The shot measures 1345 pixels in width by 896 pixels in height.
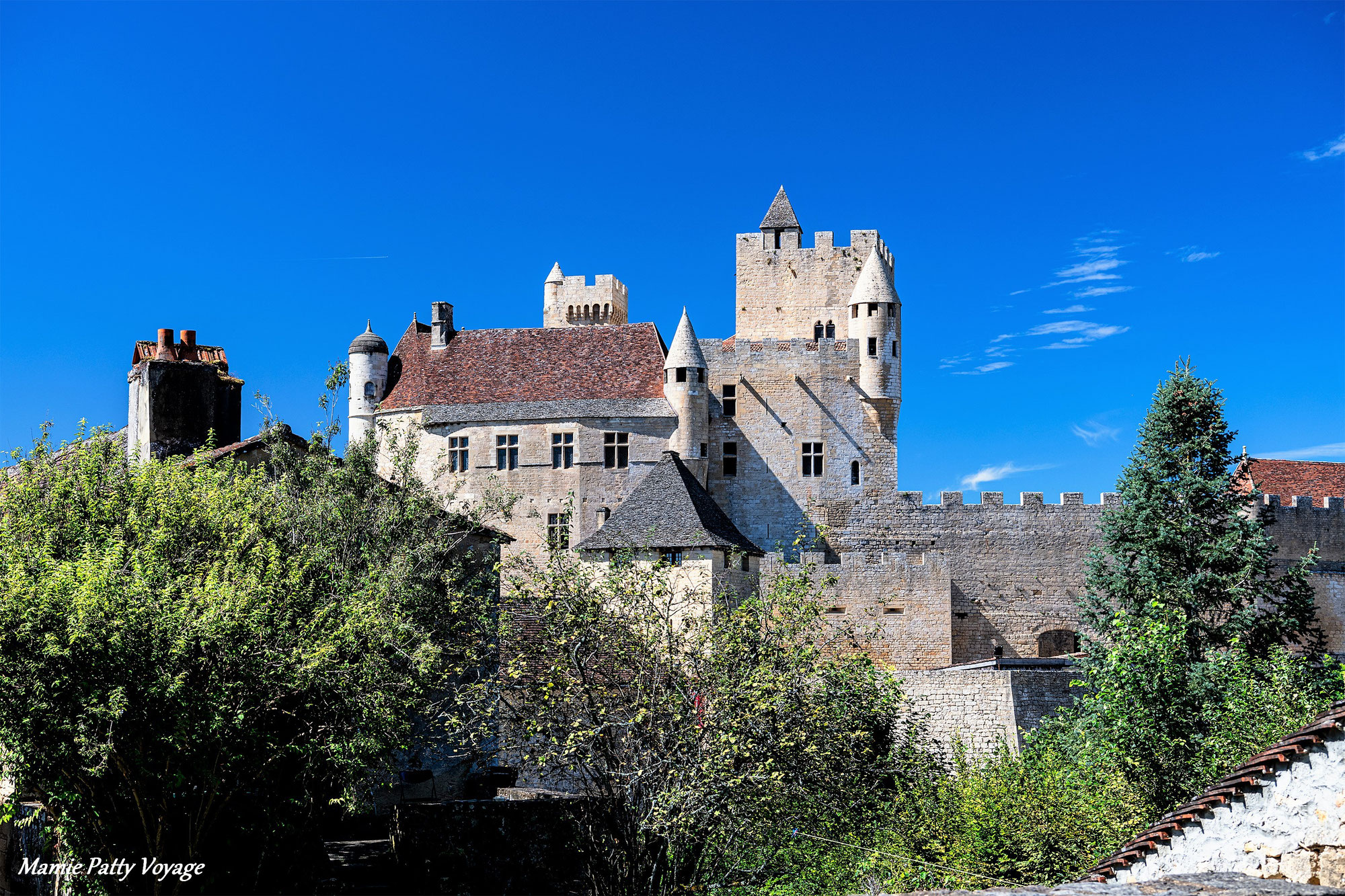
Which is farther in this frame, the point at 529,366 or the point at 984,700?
the point at 529,366

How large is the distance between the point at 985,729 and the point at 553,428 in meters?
19.0

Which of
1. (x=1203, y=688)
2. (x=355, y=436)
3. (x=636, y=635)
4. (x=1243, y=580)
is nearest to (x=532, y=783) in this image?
(x=636, y=635)

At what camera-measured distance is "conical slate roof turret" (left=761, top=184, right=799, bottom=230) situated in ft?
153

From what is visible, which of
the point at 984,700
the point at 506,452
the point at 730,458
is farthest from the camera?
the point at 506,452

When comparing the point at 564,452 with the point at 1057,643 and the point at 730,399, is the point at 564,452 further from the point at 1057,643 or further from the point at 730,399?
the point at 1057,643

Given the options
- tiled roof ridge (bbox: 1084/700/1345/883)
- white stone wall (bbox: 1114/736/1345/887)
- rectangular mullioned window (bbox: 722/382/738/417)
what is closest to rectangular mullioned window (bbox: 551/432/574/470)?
rectangular mullioned window (bbox: 722/382/738/417)

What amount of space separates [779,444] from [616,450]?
5.65 metres

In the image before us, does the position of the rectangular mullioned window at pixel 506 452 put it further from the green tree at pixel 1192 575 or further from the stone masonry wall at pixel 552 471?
the green tree at pixel 1192 575

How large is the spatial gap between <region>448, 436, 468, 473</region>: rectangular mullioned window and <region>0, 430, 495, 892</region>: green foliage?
1874 cm

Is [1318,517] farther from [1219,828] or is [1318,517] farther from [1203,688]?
[1219,828]

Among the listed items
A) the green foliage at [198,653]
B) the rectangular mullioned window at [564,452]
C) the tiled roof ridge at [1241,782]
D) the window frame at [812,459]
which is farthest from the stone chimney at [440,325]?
the tiled roof ridge at [1241,782]

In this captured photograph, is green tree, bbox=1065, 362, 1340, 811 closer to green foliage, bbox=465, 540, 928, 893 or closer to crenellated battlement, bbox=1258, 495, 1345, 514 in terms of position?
green foliage, bbox=465, 540, 928, 893

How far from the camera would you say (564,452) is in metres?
42.9

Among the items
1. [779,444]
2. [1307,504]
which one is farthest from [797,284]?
[1307,504]
